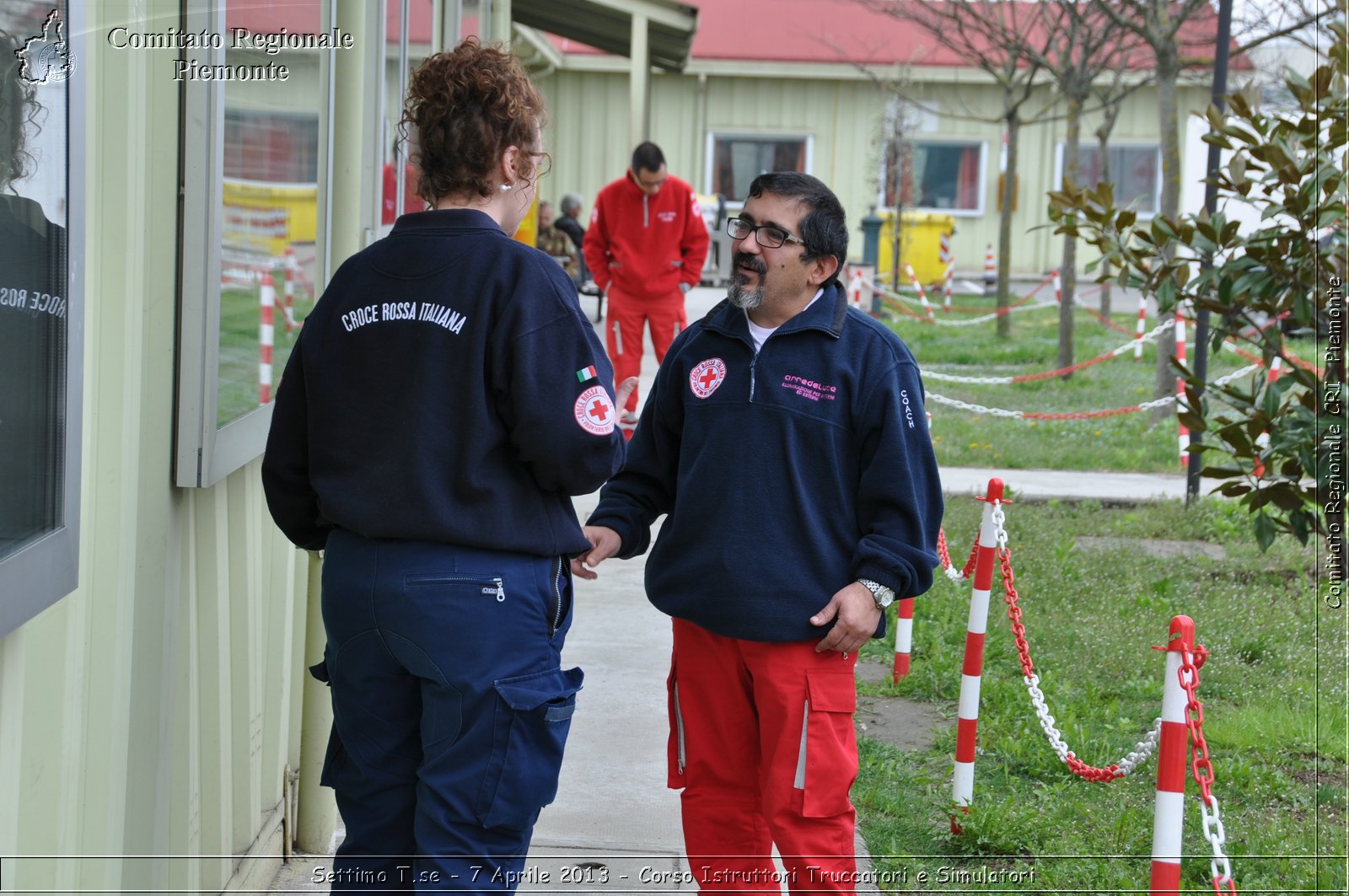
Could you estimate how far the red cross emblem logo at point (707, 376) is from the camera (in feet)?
10.4

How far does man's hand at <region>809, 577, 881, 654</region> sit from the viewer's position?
9.69ft

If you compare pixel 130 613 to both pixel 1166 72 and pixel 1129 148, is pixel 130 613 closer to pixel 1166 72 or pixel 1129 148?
pixel 1166 72

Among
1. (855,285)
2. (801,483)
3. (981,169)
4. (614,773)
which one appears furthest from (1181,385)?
(981,169)

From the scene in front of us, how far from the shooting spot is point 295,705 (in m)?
4.21

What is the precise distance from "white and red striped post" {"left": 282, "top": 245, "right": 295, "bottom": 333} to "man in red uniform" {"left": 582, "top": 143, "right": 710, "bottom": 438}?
245 inches

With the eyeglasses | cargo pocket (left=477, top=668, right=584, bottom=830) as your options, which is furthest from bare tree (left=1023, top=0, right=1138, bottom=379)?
cargo pocket (left=477, top=668, right=584, bottom=830)

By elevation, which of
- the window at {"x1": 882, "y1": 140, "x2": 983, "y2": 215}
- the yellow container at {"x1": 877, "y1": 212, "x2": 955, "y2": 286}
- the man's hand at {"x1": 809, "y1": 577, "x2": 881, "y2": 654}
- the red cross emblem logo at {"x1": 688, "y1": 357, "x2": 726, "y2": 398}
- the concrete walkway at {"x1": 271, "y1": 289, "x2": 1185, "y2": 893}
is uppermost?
the window at {"x1": 882, "y1": 140, "x2": 983, "y2": 215}

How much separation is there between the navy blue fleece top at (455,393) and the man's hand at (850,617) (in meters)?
0.68

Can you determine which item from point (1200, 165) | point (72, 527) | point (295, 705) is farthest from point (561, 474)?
point (1200, 165)

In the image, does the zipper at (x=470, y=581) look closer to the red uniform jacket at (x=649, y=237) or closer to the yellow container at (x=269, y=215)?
the yellow container at (x=269, y=215)

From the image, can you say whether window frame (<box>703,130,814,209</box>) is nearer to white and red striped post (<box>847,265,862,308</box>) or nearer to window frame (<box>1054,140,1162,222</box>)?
window frame (<box>1054,140,1162,222</box>)

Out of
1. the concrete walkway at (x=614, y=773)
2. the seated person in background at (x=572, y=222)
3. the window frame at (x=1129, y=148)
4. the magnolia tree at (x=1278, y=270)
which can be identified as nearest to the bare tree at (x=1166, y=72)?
the magnolia tree at (x=1278, y=270)

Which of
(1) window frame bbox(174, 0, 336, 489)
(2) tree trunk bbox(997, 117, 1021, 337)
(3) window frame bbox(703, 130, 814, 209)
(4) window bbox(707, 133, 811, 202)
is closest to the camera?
(1) window frame bbox(174, 0, 336, 489)

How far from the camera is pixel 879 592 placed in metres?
2.97
